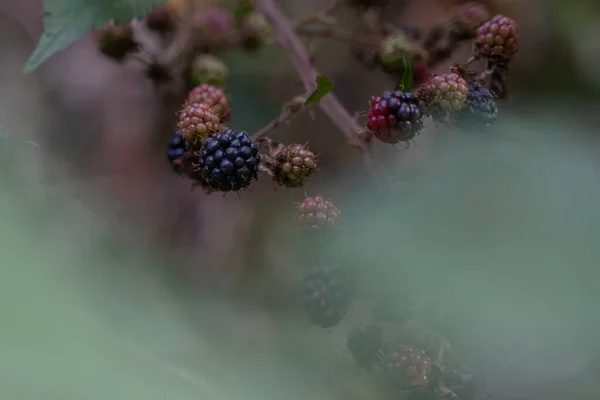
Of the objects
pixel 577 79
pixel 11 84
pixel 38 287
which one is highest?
pixel 577 79

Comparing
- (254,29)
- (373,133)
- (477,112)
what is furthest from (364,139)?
(254,29)

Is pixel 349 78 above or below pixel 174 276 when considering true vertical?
above

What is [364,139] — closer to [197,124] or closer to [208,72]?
[197,124]

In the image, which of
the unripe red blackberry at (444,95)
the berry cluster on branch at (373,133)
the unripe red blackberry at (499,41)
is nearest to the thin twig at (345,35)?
the berry cluster on branch at (373,133)

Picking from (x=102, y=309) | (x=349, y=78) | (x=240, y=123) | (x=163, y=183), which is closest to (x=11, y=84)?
(x=163, y=183)

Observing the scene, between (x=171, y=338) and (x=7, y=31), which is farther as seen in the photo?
(x=7, y=31)

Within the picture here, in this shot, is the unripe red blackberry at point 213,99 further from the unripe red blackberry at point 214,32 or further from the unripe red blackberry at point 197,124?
the unripe red blackberry at point 214,32

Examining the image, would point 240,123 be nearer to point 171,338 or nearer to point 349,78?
point 349,78
